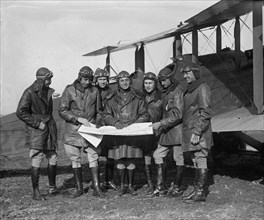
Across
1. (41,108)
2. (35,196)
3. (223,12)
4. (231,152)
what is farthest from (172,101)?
(231,152)

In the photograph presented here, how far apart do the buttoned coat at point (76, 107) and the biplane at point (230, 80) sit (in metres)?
2.37

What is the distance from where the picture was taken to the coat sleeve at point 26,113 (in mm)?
6008

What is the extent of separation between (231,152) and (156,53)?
2151 cm

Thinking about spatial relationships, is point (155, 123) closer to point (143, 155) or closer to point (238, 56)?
point (143, 155)

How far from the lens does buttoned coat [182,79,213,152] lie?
5633mm

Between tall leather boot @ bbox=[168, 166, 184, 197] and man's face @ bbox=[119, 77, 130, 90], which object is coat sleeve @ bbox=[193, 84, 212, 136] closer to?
tall leather boot @ bbox=[168, 166, 184, 197]

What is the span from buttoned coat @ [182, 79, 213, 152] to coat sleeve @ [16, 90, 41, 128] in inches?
85.0

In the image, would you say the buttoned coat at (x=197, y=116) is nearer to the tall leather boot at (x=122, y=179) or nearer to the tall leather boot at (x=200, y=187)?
the tall leather boot at (x=200, y=187)

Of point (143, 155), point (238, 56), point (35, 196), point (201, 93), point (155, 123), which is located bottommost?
point (35, 196)

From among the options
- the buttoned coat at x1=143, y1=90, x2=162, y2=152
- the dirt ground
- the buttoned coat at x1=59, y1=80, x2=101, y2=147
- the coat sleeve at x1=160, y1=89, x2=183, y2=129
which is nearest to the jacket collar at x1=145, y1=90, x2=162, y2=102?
the buttoned coat at x1=143, y1=90, x2=162, y2=152

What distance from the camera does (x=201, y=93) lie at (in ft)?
18.6

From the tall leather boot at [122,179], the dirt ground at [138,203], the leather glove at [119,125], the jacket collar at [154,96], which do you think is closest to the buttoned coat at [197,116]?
the jacket collar at [154,96]

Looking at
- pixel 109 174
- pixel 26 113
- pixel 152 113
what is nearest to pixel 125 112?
pixel 152 113

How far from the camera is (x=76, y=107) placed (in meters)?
6.23
